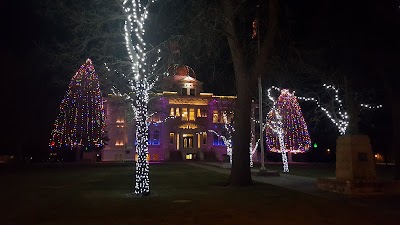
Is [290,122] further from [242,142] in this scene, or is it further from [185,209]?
[185,209]

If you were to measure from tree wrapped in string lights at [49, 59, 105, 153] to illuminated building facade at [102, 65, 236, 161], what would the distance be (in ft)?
37.4

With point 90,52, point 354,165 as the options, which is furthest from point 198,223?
point 90,52

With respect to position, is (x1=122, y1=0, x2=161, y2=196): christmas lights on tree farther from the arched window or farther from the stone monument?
the arched window

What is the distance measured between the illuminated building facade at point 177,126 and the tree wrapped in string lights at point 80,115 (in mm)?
11405

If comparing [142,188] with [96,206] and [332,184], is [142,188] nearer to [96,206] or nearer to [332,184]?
[96,206]

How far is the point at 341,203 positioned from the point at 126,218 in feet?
24.9

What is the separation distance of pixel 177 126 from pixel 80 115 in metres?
19.4

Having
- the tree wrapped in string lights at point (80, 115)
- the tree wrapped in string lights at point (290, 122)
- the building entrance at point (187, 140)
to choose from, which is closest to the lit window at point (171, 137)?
the building entrance at point (187, 140)

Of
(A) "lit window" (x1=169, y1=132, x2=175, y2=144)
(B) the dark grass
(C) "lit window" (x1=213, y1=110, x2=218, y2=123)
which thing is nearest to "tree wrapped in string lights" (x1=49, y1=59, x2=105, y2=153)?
(A) "lit window" (x1=169, y1=132, x2=175, y2=144)

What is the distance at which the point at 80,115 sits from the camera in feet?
170

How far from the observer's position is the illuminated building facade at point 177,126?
216ft

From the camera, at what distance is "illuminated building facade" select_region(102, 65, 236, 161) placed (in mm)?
65812

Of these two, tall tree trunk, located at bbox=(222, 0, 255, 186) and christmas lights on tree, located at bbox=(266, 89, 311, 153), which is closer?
tall tree trunk, located at bbox=(222, 0, 255, 186)

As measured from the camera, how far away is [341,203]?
47.5 ft
